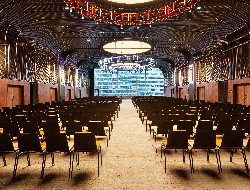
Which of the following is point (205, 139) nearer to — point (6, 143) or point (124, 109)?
point (6, 143)

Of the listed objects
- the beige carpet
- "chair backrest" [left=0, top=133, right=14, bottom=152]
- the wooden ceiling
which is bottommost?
the beige carpet

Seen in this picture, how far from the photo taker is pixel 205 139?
4.36 meters

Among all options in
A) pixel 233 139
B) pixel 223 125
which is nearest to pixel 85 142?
pixel 233 139

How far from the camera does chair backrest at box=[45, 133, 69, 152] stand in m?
4.15

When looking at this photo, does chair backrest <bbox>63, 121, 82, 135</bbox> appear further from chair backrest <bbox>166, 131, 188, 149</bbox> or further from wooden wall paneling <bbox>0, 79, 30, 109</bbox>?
wooden wall paneling <bbox>0, 79, 30, 109</bbox>

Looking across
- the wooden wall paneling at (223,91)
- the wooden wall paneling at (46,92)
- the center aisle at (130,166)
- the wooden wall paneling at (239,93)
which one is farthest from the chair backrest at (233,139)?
the wooden wall paneling at (46,92)

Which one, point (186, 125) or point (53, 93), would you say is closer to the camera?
point (186, 125)

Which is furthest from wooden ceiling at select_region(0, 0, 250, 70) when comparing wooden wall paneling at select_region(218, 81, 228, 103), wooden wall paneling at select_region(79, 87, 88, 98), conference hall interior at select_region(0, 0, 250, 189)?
wooden wall paneling at select_region(79, 87, 88, 98)

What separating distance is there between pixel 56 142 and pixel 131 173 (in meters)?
1.60

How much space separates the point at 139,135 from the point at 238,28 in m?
11.7

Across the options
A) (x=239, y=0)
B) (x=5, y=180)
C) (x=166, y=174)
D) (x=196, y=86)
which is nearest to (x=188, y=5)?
(x=239, y=0)

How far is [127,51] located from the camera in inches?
719

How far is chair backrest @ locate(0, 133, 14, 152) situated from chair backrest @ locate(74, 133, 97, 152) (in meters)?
1.32

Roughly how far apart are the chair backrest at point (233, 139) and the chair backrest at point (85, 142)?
266 cm
